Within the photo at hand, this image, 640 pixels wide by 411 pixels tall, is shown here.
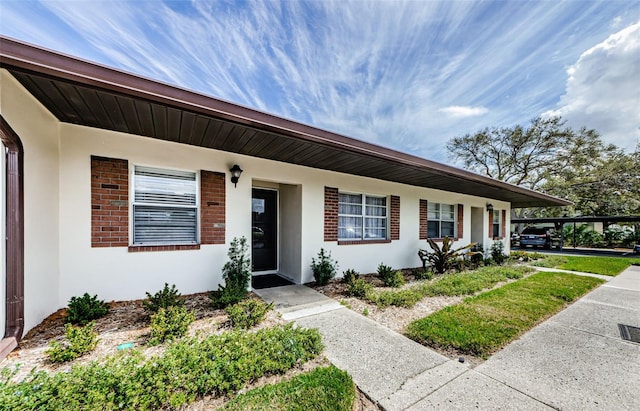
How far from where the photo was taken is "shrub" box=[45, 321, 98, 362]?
243 cm

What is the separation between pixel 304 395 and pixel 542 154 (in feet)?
77.8

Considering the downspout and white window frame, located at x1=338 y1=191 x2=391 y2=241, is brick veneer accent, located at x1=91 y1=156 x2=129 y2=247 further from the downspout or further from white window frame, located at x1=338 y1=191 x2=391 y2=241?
white window frame, located at x1=338 y1=191 x2=391 y2=241

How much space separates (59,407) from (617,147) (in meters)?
28.9

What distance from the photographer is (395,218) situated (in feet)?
24.8

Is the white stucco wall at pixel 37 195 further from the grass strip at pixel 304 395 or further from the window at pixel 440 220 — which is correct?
the window at pixel 440 220

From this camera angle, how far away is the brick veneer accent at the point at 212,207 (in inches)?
184

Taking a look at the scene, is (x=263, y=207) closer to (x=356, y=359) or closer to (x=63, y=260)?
(x=63, y=260)

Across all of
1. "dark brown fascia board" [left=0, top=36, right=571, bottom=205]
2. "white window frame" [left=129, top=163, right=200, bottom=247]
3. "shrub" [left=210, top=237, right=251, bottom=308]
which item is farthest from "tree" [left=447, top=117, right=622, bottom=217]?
"white window frame" [left=129, top=163, right=200, bottom=247]

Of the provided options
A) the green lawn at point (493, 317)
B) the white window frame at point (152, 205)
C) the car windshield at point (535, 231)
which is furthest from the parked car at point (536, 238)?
the white window frame at point (152, 205)

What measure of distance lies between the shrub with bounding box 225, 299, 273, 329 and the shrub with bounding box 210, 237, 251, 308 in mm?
468

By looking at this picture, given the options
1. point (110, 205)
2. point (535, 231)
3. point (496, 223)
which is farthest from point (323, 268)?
point (535, 231)

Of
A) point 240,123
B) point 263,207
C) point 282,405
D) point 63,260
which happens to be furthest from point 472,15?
point 63,260

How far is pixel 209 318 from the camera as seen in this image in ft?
11.8

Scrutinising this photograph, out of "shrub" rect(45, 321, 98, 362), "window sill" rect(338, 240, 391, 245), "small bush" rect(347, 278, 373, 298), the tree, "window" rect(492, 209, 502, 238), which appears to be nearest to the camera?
"shrub" rect(45, 321, 98, 362)
